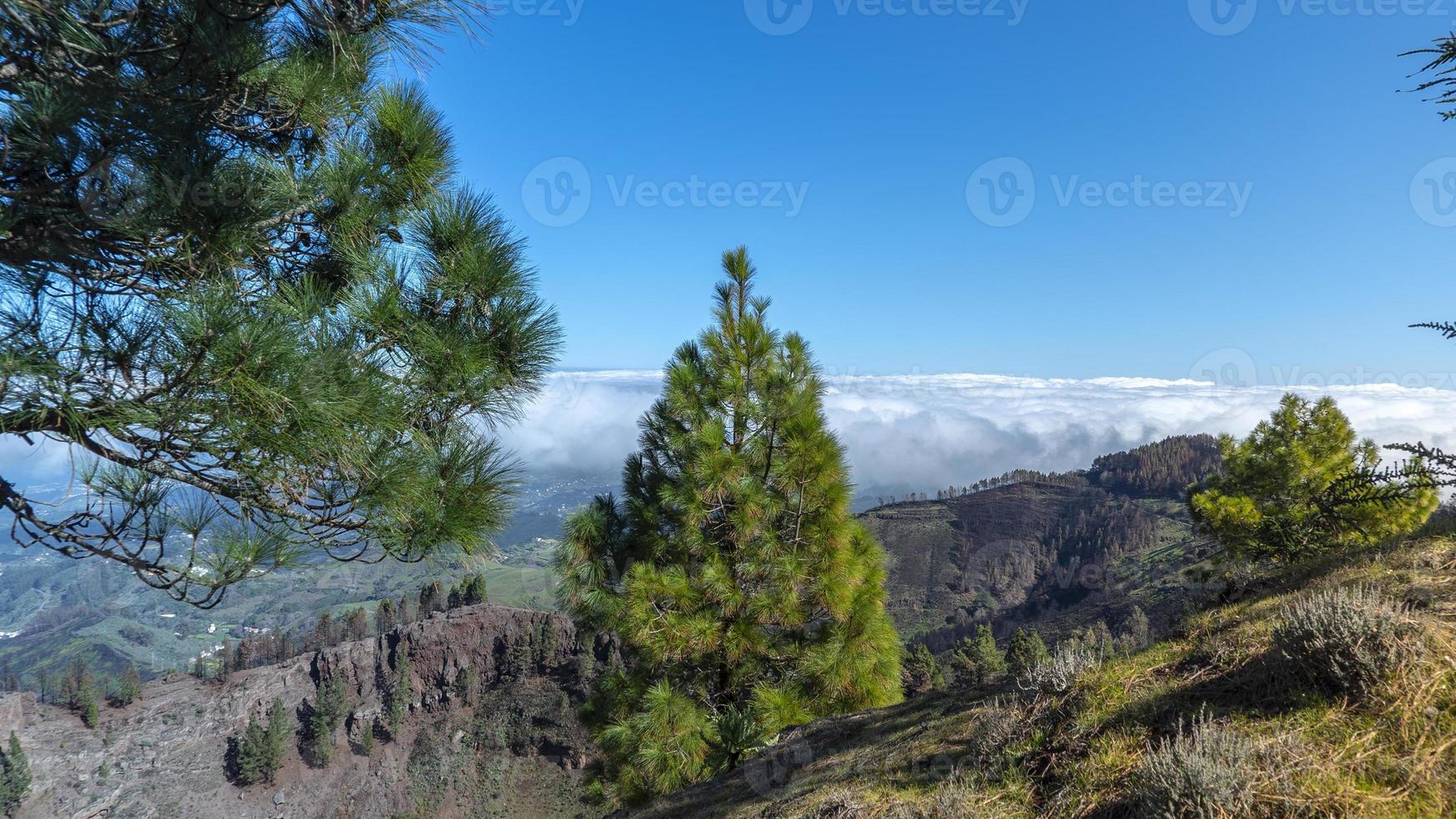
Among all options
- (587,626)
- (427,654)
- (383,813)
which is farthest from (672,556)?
(427,654)

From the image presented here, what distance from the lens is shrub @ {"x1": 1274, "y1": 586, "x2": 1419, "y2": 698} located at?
9.43 ft

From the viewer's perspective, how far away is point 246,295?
3.46 meters

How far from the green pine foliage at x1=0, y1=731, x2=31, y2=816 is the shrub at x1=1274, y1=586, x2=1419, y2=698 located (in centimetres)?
11782

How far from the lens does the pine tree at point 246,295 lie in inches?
117

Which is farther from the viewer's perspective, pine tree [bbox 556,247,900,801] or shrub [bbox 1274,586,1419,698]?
pine tree [bbox 556,247,900,801]

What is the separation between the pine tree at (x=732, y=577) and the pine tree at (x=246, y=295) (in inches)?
187

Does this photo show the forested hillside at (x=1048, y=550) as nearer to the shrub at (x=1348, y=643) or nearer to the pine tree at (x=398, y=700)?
the pine tree at (x=398, y=700)

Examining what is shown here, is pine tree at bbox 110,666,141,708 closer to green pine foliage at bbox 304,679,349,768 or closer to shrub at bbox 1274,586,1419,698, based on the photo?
green pine foliage at bbox 304,679,349,768

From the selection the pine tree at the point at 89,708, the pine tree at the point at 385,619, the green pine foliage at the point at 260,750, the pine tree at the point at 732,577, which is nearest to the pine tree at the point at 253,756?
the green pine foliage at the point at 260,750

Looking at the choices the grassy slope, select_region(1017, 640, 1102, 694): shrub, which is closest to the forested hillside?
the grassy slope

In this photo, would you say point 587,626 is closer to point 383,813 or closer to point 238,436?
point 238,436

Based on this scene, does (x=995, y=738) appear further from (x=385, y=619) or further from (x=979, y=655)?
(x=385, y=619)

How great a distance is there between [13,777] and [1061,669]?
119m

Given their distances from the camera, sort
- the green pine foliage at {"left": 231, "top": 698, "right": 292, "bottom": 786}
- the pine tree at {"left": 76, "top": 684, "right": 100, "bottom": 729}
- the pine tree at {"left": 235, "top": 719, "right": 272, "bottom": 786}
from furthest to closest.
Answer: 1. the pine tree at {"left": 76, "top": 684, "right": 100, "bottom": 729}
2. the green pine foliage at {"left": 231, "top": 698, "right": 292, "bottom": 786}
3. the pine tree at {"left": 235, "top": 719, "right": 272, "bottom": 786}
